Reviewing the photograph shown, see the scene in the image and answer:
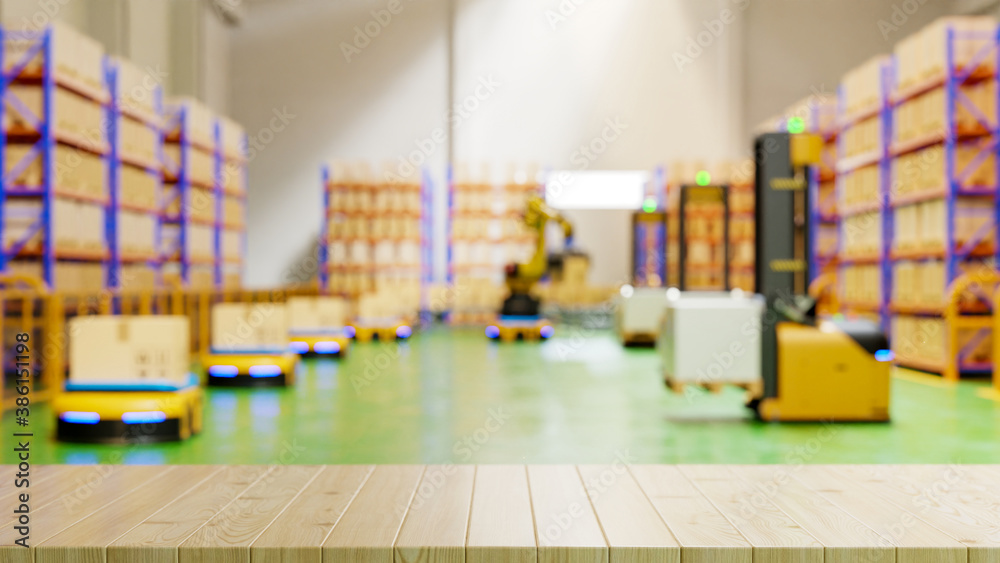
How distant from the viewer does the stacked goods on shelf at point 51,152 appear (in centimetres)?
779

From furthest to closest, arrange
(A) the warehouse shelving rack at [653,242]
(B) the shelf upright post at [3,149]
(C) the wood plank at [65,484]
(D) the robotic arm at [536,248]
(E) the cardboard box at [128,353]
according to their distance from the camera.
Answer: (A) the warehouse shelving rack at [653,242]
(D) the robotic arm at [536,248]
(B) the shelf upright post at [3,149]
(E) the cardboard box at [128,353]
(C) the wood plank at [65,484]

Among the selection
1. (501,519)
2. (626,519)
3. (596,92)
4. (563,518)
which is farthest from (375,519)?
(596,92)

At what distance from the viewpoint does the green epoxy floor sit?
446 cm

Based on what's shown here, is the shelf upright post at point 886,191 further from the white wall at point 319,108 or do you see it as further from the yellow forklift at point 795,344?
the white wall at point 319,108

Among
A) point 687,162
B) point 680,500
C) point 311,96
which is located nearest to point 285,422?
point 680,500

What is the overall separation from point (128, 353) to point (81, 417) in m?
0.47

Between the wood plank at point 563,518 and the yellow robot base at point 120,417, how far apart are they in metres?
2.48

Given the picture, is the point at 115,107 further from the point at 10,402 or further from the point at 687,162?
the point at 687,162

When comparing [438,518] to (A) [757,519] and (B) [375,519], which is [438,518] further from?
(A) [757,519]

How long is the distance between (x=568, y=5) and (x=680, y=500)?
1661cm

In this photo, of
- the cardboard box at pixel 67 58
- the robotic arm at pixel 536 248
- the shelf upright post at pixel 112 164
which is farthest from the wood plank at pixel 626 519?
the robotic arm at pixel 536 248

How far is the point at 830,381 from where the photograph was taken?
557 cm

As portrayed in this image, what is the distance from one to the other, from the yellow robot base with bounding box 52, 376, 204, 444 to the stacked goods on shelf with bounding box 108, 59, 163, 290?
4.52 meters

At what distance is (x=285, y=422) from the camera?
5.53 meters
